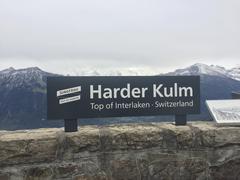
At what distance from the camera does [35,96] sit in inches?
5285

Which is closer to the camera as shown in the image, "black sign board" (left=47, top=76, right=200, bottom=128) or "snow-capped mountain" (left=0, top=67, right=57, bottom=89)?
"black sign board" (left=47, top=76, right=200, bottom=128)

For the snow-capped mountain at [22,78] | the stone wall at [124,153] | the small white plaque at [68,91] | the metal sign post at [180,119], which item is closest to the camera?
the stone wall at [124,153]

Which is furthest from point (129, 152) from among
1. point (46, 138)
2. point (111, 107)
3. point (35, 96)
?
point (35, 96)

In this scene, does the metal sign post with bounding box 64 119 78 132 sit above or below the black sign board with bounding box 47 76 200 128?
below

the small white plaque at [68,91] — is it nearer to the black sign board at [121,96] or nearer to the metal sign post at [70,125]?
the black sign board at [121,96]

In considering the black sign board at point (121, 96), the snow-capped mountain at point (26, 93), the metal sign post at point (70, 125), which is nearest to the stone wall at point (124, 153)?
the metal sign post at point (70, 125)

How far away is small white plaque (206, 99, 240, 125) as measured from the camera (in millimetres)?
5767

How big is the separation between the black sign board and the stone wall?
24 cm

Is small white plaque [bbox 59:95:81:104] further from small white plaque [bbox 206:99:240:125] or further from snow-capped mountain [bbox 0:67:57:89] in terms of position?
snow-capped mountain [bbox 0:67:57:89]

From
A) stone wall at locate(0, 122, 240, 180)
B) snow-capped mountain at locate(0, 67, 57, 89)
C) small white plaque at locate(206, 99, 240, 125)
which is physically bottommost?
stone wall at locate(0, 122, 240, 180)

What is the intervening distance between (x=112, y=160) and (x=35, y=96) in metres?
132

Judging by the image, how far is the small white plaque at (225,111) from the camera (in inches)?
227

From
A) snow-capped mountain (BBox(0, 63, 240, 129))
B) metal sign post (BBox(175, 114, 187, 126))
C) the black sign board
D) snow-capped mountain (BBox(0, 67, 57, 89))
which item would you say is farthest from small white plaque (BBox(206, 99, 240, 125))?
snow-capped mountain (BBox(0, 67, 57, 89))

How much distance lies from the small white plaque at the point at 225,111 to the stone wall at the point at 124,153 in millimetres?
266
